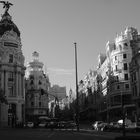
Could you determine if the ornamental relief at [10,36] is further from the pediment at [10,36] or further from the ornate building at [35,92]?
the ornate building at [35,92]

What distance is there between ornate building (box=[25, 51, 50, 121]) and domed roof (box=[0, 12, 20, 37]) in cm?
2840

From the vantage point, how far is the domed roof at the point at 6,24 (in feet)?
331

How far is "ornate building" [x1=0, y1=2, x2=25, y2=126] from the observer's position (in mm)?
94875

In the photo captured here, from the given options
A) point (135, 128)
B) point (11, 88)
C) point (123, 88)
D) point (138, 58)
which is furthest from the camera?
point (11, 88)

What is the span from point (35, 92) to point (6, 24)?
34.8 m

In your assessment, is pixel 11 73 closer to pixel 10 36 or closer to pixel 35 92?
pixel 10 36

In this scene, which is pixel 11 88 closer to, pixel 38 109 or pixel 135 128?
pixel 38 109

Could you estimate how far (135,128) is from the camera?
4228 centimetres

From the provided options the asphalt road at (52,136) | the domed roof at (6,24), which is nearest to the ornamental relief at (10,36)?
the domed roof at (6,24)

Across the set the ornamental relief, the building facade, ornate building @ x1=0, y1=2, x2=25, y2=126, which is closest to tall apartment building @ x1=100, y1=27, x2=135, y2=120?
the building facade

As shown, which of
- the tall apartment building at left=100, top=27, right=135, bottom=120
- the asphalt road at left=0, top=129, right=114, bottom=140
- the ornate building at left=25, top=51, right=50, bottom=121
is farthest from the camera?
the ornate building at left=25, top=51, right=50, bottom=121

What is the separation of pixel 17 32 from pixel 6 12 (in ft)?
24.4

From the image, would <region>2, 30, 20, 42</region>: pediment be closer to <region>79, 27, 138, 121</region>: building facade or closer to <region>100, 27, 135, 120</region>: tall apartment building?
<region>79, 27, 138, 121</region>: building facade

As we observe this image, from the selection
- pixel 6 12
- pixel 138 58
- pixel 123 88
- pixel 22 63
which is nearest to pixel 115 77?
pixel 123 88
